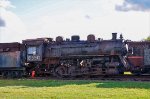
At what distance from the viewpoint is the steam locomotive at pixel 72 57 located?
85.5ft

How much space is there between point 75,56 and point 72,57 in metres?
0.28

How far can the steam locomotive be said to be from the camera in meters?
26.0

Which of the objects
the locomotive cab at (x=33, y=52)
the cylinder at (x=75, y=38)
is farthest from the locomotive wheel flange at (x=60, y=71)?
the cylinder at (x=75, y=38)

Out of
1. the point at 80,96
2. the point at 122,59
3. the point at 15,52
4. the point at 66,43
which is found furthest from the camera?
the point at 15,52

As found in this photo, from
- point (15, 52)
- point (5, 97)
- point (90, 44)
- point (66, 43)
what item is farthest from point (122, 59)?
point (5, 97)

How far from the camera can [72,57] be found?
91.4ft

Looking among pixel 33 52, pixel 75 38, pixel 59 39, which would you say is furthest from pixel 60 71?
pixel 33 52

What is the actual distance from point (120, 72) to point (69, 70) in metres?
4.13

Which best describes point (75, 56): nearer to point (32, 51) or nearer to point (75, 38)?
point (75, 38)

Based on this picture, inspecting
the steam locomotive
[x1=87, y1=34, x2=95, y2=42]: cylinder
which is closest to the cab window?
the steam locomotive

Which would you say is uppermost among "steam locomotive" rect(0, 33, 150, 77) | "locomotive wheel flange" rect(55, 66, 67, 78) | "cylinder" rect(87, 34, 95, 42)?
"cylinder" rect(87, 34, 95, 42)

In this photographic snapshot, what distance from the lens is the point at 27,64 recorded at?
29844mm

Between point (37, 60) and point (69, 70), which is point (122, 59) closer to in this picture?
point (69, 70)

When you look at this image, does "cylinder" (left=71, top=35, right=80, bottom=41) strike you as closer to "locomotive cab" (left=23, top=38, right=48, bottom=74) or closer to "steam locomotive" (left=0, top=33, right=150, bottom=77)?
"steam locomotive" (left=0, top=33, right=150, bottom=77)
